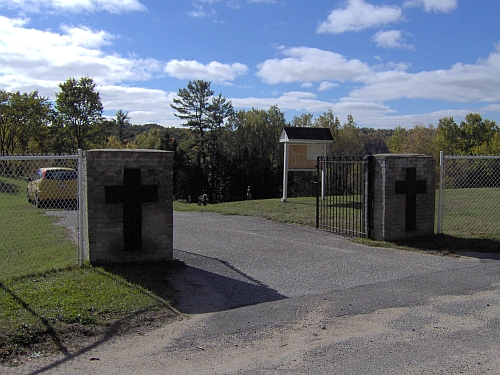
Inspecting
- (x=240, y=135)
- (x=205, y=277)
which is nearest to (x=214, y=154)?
(x=240, y=135)

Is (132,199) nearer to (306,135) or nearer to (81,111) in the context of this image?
(306,135)

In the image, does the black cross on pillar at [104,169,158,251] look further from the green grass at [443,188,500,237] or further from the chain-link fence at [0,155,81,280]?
the green grass at [443,188,500,237]

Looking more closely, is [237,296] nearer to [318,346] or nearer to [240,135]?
[318,346]

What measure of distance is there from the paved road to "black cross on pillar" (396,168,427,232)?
144cm

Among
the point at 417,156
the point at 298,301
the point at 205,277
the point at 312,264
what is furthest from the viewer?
the point at 417,156

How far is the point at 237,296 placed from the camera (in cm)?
650

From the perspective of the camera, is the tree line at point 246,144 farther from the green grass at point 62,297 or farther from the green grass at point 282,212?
the green grass at point 62,297

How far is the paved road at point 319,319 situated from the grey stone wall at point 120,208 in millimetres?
715

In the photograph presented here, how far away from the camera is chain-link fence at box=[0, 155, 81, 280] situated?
7.60 metres

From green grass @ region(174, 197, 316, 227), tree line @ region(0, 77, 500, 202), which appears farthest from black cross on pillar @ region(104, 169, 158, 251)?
tree line @ region(0, 77, 500, 202)

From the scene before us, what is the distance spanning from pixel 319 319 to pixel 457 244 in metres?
5.73

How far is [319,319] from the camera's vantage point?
5.54 m

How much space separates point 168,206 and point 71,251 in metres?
2.32

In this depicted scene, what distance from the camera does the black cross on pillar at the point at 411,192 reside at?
10641 millimetres
